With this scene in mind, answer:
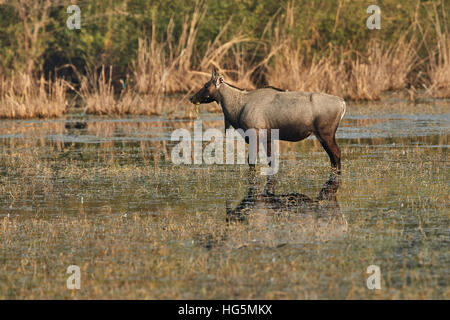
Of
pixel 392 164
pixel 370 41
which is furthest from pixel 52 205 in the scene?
pixel 370 41

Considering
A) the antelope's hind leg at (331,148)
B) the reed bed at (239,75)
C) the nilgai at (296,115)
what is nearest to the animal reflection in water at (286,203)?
the antelope's hind leg at (331,148)

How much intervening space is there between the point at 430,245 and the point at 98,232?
3.63m

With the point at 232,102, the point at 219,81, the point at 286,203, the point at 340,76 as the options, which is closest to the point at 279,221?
the point at 286,203

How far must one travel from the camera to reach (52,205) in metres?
12.5

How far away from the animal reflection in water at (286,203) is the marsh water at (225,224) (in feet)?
0.05

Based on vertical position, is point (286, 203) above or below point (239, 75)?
below

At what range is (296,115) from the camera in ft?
50.2

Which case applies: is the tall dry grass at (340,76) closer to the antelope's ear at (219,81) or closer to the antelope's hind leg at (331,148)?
the antelope's ear at (219,81)

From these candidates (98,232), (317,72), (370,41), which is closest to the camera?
(98,232)

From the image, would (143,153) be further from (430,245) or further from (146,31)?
(146,31)

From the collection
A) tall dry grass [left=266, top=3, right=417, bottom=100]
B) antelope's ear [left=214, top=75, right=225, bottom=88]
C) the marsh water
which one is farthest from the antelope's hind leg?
tall dry grass [left=266, top=3, right=417, bottom=100]

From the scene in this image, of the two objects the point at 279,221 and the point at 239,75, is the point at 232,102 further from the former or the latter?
the point at 239,75

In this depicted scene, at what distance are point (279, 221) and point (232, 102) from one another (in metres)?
5.61

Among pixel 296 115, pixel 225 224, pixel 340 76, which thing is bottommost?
pixel 225 224
